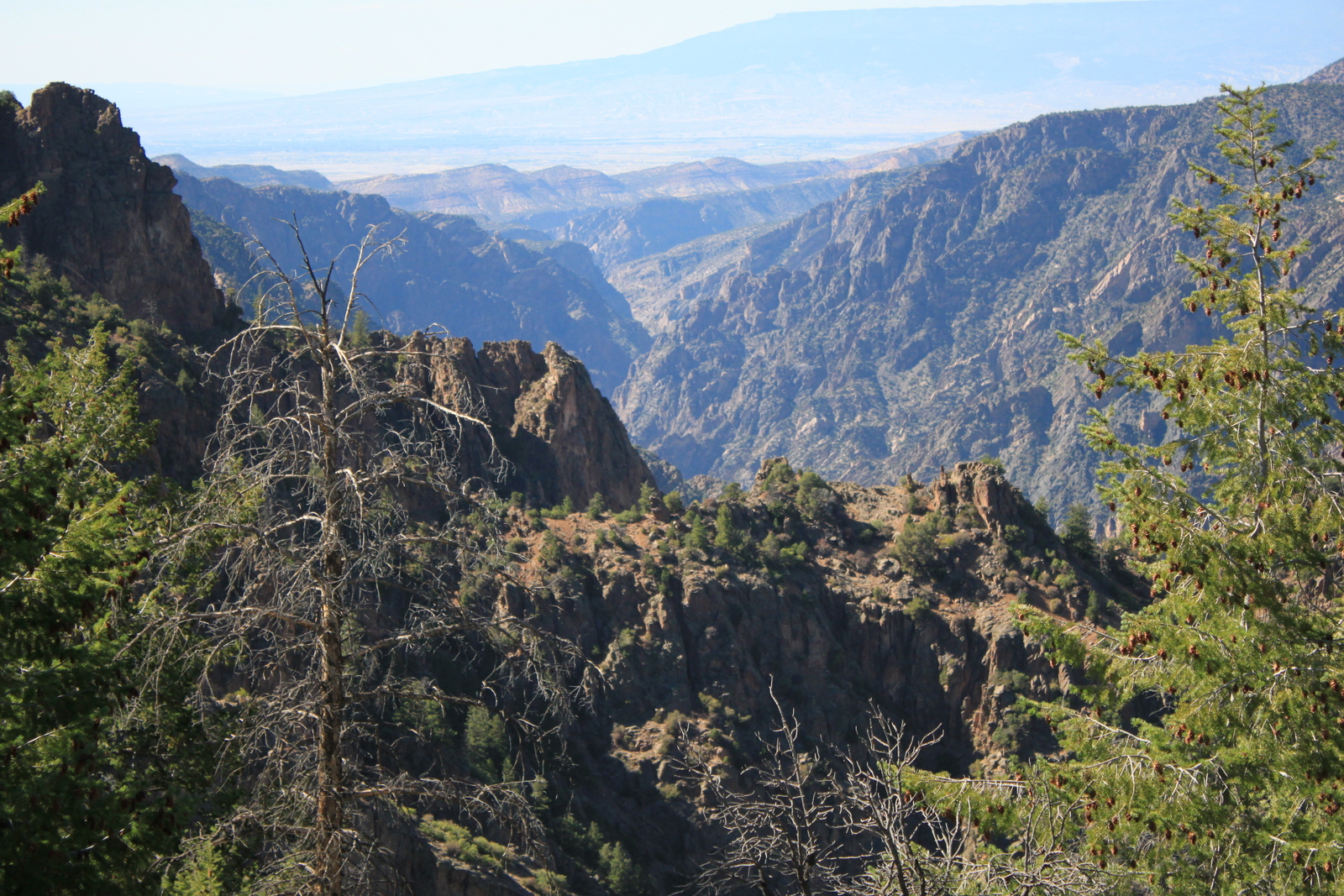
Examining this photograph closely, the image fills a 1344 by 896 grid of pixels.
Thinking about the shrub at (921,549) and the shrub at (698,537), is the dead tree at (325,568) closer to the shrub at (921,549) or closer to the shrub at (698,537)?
the shrub at (698,537)

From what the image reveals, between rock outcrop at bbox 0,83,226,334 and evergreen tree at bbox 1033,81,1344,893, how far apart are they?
48.0 metres

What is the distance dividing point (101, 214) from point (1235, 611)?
53.6 metres

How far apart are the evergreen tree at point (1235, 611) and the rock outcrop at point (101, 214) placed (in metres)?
48.0

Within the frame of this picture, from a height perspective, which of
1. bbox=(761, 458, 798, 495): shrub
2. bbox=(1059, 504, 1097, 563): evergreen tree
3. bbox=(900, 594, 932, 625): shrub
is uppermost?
bbox=(761, 458, 798, 495): shrub

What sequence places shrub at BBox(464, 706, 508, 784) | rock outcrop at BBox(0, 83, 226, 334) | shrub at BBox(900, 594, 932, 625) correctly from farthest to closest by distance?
shrub at BBox(900, 594, 932, 625) → rock outcrop at BBox(0, 83, 226, 334) → shrub at BBox(464, 706, 508, 784)

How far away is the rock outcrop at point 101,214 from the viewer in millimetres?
49125

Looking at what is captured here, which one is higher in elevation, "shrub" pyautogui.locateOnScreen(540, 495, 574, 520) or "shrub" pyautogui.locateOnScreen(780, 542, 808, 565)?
"shrub" pyautogui.locateOnScreen(540, 495, 574, 520)

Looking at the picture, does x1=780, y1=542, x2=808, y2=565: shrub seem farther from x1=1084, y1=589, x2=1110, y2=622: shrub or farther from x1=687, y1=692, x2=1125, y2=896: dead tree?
x1=687, y1=692, x2=1125, y2=896: dead tree

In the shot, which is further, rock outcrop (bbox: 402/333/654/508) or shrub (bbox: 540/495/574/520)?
rock outcrop (bbox: 402/333/654/508)

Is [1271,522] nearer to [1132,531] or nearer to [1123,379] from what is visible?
[1132,531]

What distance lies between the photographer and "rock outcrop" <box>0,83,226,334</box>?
4912cm

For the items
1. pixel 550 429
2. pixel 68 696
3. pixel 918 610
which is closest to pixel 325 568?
pixel 68 696

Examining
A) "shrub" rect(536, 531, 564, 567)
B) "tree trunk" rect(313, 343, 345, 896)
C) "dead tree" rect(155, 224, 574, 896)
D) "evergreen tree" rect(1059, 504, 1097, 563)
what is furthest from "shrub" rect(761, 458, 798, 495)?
"tree trunk" rect(313, 343, 345, 896)

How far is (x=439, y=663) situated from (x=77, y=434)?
27716 mm
